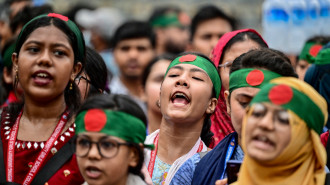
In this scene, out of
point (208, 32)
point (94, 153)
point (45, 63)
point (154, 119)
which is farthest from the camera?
point (208, 32)

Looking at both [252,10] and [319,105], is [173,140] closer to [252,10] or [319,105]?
[319,105]

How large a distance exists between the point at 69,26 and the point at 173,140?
3.77ft

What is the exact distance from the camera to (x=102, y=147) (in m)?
4.32

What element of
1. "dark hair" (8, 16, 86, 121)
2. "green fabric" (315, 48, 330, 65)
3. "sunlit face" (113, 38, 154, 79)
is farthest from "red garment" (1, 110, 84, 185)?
"sunlit face" (113, 38, 154, 79)

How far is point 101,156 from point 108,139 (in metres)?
0.10

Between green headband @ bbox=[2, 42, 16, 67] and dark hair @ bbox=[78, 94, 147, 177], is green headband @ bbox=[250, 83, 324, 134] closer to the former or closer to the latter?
dark hair @ bbox=[78, 94, 147, 177]

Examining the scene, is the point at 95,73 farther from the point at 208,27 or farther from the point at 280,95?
the point at 208,27

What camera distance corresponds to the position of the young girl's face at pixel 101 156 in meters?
4.30

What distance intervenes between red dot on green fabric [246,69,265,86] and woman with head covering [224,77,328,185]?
23.0 inches

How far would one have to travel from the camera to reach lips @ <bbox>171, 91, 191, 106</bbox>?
212 inches

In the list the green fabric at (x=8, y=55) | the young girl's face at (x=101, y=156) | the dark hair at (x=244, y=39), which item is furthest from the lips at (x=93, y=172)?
the green fabric at (x=8, y=55)

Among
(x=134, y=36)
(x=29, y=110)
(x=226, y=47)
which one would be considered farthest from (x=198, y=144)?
(x=134, y=36)

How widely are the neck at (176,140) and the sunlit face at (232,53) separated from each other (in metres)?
0.53

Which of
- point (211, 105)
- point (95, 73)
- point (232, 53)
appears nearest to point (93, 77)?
point (95, 73)
